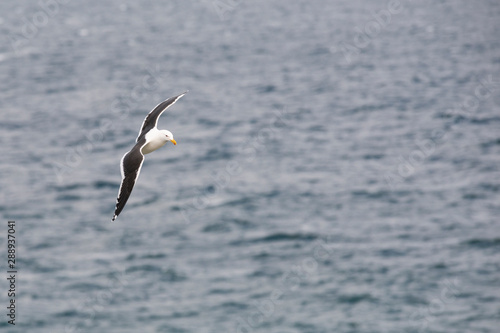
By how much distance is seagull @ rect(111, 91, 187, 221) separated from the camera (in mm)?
12117

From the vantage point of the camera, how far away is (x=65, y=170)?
12231cm

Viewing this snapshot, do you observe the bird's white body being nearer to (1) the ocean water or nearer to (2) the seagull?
(2) the seagull

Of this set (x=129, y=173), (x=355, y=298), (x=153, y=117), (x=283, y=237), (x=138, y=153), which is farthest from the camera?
(x=283, y=237)

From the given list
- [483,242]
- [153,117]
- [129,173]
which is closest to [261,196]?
[483,242]

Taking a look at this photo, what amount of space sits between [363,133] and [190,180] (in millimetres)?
31410

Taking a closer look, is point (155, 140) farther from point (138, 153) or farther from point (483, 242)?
point (483, 242)

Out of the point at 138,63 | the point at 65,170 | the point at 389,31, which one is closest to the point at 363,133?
the point at 65,170

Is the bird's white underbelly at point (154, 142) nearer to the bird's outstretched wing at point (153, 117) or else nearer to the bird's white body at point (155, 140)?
the bird's white body at point (155, 140)

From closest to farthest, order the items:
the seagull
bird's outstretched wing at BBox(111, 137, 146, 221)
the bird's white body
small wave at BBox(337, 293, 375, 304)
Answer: bird's outstretched wing at BBox(111, 137, 146, 221)
the seagull
the bird's white body
small wave at BBox(337, 293, 375, 304)

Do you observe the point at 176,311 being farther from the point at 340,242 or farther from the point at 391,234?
the point at 391,234

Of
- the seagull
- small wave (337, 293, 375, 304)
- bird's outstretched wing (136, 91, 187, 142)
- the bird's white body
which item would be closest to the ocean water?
small wave (337, 293, 375, 304)

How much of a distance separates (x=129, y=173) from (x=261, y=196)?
98850mm

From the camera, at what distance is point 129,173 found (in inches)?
497

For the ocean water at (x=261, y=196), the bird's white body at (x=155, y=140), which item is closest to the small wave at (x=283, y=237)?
the ocean water at (x=261, y=196)
